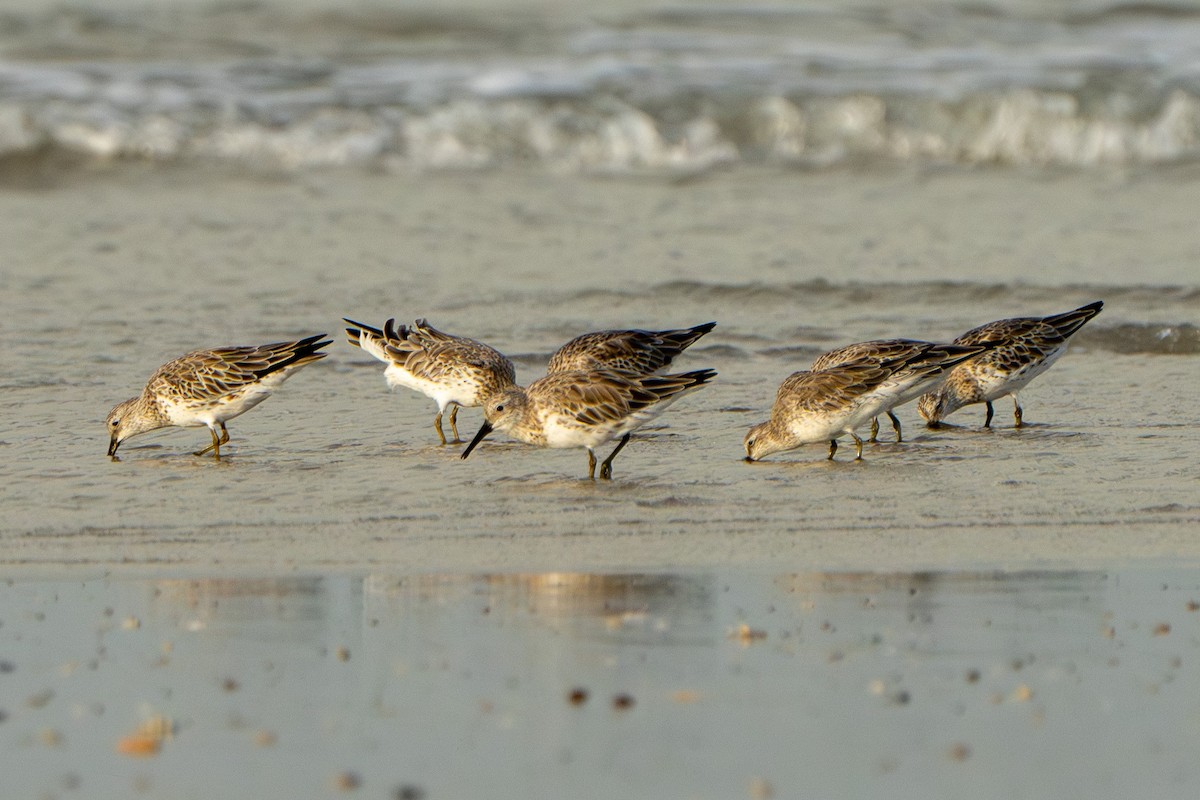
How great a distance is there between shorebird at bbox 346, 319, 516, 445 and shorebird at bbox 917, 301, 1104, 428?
224 centimetres

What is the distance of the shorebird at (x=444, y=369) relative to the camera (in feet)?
27.8

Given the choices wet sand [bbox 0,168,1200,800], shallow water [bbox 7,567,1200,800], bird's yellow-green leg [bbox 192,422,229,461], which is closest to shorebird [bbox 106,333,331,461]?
bird's yellow-green leg [bbox 192,422,229,461]

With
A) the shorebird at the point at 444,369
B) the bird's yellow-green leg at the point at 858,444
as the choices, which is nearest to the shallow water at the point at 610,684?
the bird's yellow-green leg at the point at 858,444

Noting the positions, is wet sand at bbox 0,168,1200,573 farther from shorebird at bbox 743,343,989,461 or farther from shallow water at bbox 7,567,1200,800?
shallow water at bbox 7,567,1200,800

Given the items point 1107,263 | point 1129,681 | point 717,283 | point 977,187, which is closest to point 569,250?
point 717,283

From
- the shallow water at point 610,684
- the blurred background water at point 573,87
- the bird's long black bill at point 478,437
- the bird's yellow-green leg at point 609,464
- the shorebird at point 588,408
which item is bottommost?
the shallow water at point 610,684

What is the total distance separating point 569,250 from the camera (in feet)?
43.8

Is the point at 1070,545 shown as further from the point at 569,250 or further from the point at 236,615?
the point at 569,250

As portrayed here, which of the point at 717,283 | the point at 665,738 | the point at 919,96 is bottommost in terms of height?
the point at 665,738

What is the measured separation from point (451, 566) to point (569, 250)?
7634 millimetres

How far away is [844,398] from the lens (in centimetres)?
774

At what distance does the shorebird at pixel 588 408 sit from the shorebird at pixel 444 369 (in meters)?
0.65

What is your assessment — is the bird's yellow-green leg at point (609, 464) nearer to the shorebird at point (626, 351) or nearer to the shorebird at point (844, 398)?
the shorebird at point (844, 398)

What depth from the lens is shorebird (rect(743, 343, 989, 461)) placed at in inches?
305
